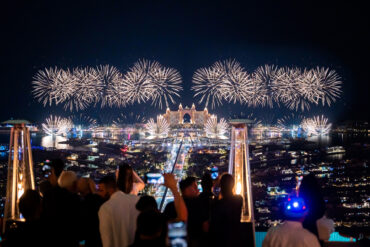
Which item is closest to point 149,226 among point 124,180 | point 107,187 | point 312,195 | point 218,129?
point 124,180

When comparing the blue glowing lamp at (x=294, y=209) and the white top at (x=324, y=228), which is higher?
the blue glowing lamp at (x=294, y=209)

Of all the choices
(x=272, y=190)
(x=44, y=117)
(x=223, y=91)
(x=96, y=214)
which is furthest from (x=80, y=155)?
(x=96, y=214)

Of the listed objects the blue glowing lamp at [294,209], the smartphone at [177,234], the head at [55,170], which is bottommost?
the smartphone at [177,234]

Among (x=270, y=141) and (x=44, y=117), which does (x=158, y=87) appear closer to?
(x=270, y=141)

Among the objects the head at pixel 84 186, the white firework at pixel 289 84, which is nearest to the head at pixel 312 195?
the head at pixel 84 186

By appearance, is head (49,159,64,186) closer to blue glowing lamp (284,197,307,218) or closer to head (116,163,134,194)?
head (116,163,134,194)

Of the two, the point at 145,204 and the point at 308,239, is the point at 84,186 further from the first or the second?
the point at 308,239

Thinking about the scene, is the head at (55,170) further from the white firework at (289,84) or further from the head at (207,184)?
the white firework at (289,84)
